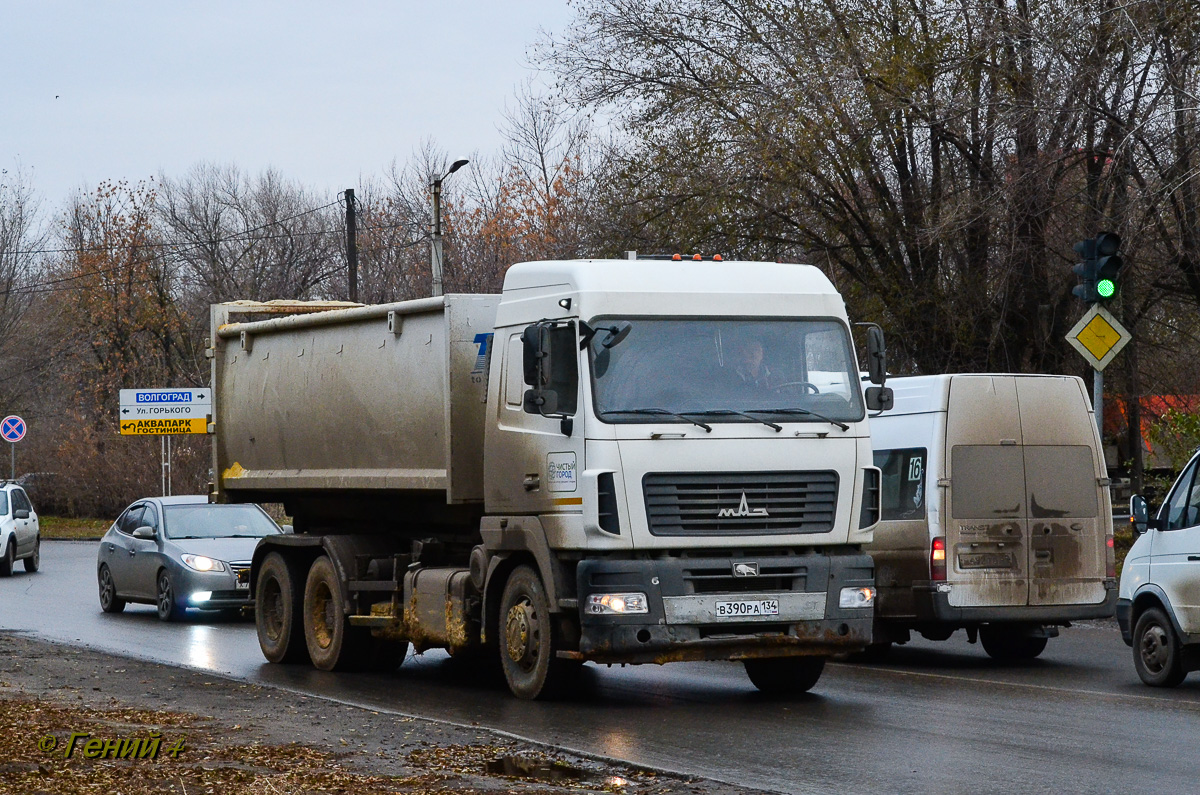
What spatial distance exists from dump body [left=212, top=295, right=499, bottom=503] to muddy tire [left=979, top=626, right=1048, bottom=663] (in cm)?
537

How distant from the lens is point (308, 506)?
49.6ft

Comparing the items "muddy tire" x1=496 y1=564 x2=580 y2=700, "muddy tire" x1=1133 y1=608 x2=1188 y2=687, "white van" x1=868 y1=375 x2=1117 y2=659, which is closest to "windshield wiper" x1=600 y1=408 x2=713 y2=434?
"muddy tire" x1=496 y1=564 x2=580 y2=700

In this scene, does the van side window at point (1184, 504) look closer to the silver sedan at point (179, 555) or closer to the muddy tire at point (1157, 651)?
the muddy tire at point (1157, 651)

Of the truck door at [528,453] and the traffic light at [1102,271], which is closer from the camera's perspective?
the truck door at [528,453]

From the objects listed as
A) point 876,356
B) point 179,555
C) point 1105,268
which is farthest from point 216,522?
point 876,356

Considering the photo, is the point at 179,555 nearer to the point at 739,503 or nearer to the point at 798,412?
the point at 739,503

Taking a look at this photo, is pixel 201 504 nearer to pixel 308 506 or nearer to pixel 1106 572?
pixel 308 506

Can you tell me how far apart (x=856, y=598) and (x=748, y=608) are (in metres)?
0.81

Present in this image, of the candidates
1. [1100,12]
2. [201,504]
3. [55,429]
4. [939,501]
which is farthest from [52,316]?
[939,501]

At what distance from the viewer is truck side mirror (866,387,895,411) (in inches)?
450

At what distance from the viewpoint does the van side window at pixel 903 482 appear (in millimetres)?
13859

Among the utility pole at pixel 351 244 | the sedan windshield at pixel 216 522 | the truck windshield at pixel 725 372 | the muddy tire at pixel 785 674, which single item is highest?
the utility pole at pixel 351 244

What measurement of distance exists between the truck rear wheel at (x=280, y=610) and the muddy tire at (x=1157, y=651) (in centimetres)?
710

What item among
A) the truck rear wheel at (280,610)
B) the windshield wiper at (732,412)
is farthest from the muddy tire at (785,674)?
the truck rear wheel at (280,610)
